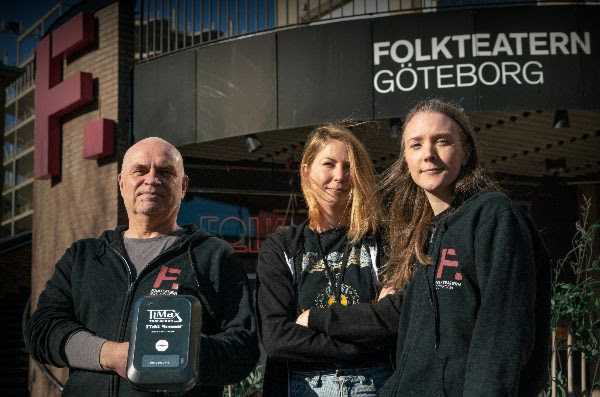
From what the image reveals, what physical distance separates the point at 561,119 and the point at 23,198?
28.7 meters

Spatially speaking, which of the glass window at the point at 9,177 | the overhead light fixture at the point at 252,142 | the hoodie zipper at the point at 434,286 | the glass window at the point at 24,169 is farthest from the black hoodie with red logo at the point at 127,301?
the glass window at the point at 9,177

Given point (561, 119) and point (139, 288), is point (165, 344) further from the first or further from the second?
point (561, 119)

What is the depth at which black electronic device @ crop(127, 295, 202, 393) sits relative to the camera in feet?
6.02

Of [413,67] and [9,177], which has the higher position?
[9,177]

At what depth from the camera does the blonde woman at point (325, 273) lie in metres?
2.48

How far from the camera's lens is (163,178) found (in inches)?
105

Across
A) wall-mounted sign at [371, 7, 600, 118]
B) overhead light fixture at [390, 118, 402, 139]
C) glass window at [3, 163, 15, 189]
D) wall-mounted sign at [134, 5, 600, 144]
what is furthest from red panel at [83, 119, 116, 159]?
glass window at [3, 163, 15, 189]

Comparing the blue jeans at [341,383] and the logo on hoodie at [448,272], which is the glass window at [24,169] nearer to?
the blue jeans at [341,383]

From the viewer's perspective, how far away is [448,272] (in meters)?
2.09

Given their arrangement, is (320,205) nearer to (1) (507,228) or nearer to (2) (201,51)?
(1) (507,228)

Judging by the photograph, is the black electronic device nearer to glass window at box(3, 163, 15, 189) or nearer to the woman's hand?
the woman's hand

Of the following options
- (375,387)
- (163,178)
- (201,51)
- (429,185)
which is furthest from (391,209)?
(201,51)

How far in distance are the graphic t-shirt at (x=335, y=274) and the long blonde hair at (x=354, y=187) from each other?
0.06 m

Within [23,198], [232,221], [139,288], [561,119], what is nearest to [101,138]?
[232,221]
